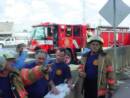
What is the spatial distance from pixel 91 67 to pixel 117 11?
8375mm

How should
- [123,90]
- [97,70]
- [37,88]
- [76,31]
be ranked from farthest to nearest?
[76,31], [123,90], [97,70], [37,88]

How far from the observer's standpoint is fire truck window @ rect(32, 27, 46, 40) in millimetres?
34688

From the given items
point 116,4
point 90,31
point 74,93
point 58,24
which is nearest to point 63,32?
point 58,24

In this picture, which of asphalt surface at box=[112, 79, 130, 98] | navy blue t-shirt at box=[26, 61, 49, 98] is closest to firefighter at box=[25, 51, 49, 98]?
navy blue t-shirt at box=[26, 61, 49, 98]

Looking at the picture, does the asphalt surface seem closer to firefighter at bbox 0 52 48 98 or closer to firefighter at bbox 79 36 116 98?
firefighter at bbox 79 36 116 98

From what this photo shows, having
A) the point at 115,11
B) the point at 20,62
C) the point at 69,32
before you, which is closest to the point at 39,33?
the point at 69,32

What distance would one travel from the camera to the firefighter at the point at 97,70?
822 cm

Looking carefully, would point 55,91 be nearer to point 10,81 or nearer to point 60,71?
point 60,71

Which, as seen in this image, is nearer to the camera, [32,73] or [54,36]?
[32,73]

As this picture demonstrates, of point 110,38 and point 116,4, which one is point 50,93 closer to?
point 116,4

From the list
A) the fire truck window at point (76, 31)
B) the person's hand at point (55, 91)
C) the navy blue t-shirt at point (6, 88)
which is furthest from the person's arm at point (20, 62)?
the fire truck window at point (76, 31)

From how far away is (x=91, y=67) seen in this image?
27.4 ft

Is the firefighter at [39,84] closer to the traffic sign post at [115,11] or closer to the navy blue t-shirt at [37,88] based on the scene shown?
the navy blue t-shirt at [37,88]

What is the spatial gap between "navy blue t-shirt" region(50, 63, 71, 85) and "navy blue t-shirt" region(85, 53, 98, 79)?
347 mm
